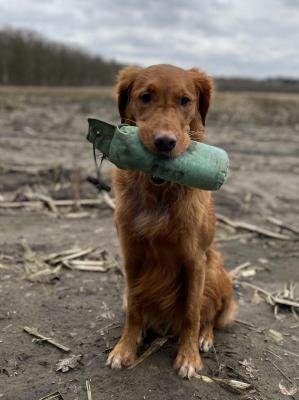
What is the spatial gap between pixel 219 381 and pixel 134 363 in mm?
696

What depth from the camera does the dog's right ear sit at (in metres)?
4.25

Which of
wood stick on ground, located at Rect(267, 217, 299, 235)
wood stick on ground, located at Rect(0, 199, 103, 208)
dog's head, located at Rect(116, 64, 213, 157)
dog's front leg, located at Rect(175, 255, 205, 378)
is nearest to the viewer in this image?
dog's head, located at Rect(116, 64, 213, 157)

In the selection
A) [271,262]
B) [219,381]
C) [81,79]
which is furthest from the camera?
[81,79]

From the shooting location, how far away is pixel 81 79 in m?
77.8

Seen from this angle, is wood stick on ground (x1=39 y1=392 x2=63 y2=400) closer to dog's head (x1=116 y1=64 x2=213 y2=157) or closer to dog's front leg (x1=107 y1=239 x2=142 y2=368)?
dog's front leg (x1=107 y1=239 x2=142 y2=368)

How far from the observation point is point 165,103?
12.6 ft

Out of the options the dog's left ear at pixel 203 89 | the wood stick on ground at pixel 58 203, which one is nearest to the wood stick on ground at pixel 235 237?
the wood stick on ground at pixel 58 203

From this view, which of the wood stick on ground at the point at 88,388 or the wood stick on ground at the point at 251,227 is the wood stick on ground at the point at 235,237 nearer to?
the wood stick on ground at the point at 251,227

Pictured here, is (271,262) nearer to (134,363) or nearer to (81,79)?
(134,363)

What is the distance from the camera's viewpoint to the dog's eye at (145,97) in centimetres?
389

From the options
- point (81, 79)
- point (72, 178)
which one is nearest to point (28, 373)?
point (72, 178)

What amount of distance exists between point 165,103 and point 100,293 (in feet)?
8.14

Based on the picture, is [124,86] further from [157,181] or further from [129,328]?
[129,328]

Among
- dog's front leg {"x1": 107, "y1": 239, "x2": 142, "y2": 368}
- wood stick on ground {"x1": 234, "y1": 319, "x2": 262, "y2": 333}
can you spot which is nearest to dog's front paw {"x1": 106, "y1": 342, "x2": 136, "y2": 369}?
dog's front leg {"x1": 107, "y1": 239, "x2": 142, "y2": 368}
